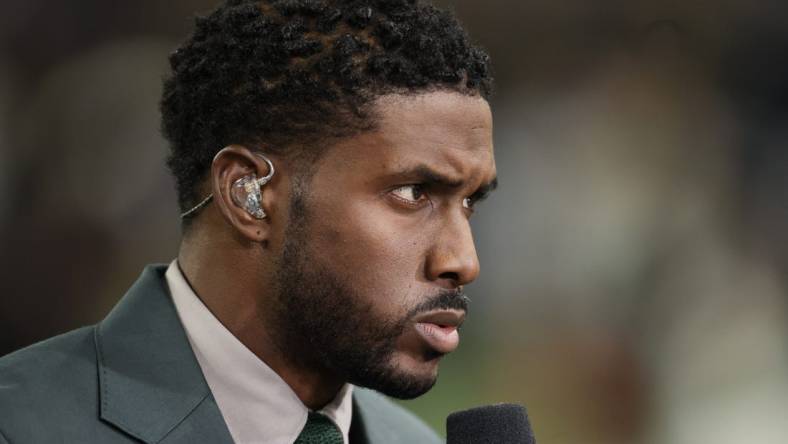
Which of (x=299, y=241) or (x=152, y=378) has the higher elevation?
A: (x=299, y=241)

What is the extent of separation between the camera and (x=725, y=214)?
2.77 meters

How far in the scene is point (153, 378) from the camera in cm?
142

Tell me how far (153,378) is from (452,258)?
1.27 ft

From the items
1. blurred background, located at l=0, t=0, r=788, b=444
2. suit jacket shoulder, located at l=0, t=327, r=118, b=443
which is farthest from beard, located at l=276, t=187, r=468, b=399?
blurred background, located at l=0, t=0, r=788, b=444

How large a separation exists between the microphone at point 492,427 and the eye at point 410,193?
0.26 m

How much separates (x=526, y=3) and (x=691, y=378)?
95 centimetres

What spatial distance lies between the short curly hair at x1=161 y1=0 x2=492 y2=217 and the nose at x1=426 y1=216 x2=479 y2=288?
161mm

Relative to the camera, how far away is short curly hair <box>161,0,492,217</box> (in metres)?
1.41

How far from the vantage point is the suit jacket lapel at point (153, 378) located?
1375mm

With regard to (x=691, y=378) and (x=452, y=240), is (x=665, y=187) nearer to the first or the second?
(x=691, y=378)

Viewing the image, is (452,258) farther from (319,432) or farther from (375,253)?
(319,432)

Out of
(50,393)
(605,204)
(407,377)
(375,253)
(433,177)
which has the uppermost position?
→ (605,204)

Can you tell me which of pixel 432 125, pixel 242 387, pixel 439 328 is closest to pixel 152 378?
pixel 242 387

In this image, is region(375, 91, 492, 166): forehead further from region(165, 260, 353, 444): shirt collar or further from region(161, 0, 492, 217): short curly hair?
region(165, 260, 353, 444): shirt collar
